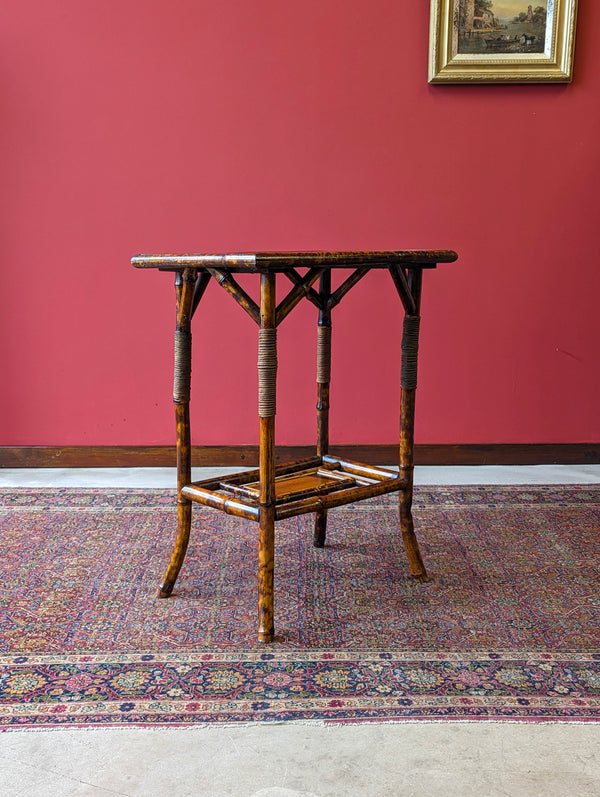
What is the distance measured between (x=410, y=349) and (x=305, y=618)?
85 centimetres

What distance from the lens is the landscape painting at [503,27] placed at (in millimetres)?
3812

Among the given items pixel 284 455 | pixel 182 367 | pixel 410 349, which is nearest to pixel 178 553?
pixel 182 367

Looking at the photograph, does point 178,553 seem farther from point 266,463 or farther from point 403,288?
point 403,288

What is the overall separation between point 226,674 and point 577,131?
3.02m

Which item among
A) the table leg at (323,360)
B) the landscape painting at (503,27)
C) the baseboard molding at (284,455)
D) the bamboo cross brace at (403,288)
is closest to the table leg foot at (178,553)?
the table leg at (323,360)

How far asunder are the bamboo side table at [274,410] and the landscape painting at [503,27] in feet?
5.67

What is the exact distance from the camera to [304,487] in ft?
8.32

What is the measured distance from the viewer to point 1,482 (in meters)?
3.80


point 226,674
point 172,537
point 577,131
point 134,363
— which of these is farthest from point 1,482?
point 577,131

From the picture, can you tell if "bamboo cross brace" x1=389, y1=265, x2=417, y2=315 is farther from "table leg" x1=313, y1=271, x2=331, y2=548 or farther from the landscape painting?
the landscape painting

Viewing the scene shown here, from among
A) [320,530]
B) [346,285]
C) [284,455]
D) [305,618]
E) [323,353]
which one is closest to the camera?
[305,618]

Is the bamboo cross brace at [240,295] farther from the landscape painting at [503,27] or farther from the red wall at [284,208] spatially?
the landscape painting at [503,27]

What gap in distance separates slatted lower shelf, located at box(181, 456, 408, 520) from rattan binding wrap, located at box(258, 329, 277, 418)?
0.27m

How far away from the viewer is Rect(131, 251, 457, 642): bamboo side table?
87.0 inches
